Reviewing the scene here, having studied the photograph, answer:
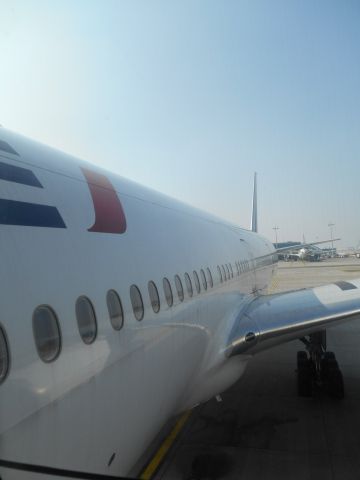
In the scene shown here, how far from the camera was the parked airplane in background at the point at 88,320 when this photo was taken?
2332 millimetres

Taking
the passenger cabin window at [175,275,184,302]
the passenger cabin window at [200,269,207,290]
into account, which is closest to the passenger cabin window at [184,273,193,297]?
the passenger cabin window at [175,275,184,302]

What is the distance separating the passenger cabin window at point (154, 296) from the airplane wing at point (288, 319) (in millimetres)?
2971

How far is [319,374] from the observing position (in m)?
8.58

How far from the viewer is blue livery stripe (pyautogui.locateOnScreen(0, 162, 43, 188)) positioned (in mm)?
2716

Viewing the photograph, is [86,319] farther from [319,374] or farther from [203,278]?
[319,374]

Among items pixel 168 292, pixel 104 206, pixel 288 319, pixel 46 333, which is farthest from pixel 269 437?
pixel 46 333

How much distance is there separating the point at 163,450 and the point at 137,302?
11.3ft

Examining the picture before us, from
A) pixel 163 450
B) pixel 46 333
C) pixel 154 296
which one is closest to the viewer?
pixel 46 333

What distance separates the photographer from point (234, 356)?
7055 millimetres

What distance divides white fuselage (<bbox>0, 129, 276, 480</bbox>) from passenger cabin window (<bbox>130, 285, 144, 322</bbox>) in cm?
8

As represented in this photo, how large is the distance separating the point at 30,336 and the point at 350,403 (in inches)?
285

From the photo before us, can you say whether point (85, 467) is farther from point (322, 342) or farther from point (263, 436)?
point (322, 342)

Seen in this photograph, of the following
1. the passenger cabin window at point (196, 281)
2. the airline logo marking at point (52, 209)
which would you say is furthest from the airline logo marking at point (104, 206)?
the passenger cabin window at point (196, 281)

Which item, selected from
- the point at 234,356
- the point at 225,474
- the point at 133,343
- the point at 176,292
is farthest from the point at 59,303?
the point at 234,356
